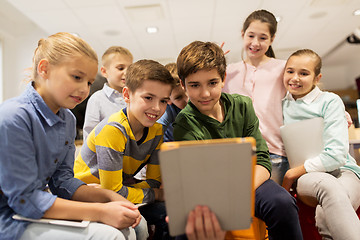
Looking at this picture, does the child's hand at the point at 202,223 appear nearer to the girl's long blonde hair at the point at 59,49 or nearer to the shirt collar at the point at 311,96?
the girl's long blonde hair at the point at 59,49

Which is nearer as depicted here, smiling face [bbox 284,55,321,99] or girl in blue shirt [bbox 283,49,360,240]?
girl in blue shirt [bbox 283,49,360,240]

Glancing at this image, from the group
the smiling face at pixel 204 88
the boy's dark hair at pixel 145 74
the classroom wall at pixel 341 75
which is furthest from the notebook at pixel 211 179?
the classroom wall at pixel 341 75

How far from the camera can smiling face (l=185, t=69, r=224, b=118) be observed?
3.59ft

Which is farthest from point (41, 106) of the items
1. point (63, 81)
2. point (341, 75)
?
point (341, 75)

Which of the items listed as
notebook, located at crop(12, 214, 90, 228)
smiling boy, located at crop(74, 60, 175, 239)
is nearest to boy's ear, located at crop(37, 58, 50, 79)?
smiling boy, located at crop(74, 60, 175, 239)

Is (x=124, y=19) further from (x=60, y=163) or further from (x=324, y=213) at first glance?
(x=324, y=213)

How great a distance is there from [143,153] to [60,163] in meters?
0.33

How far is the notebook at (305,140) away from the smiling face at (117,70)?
1075 millimetres

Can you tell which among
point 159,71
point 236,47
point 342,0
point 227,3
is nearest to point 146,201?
point 159,71

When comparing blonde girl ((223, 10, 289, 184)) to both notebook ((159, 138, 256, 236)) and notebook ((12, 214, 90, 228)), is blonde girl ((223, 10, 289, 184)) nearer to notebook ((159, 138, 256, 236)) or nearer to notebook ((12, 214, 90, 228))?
notebook ((159, 138, 256, 236))

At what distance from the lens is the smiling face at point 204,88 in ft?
3.59

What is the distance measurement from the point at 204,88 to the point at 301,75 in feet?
1.93

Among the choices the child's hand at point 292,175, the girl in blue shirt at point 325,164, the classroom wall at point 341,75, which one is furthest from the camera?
the classroom wall at point 341,75

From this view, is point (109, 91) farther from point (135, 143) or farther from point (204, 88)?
point (204, 88)
